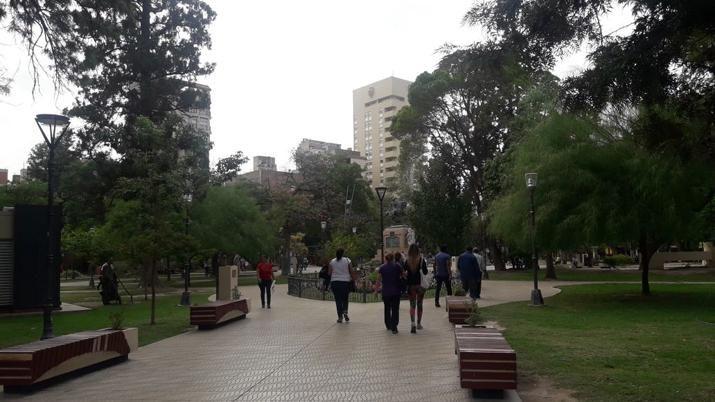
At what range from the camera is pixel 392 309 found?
1202 centimetres

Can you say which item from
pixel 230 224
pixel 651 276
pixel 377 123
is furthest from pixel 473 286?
pixel 377 123

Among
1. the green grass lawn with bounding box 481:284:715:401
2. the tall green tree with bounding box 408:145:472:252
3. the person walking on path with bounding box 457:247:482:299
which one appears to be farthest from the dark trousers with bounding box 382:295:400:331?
the tall green tree with bounding box 408:145:472:252

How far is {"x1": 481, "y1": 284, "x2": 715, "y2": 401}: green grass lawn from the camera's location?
680cm

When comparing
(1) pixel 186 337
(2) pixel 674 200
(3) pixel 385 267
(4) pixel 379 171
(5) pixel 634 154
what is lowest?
(1) pixel 186 337

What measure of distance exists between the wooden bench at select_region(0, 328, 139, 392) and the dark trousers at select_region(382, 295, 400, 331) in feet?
16.4

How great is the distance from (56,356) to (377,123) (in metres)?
120

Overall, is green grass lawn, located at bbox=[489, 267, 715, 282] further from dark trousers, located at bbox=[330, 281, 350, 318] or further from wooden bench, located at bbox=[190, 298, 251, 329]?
wooden bench, located at bbox=[190, 298, 251, 329]

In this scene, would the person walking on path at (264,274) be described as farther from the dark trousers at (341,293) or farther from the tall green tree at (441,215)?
the tall green tree at (441,215)

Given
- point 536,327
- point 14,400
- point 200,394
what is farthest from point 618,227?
point 14,400

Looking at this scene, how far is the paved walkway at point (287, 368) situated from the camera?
6.89 metres

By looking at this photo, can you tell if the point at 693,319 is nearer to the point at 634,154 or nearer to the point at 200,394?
the point at 634,154

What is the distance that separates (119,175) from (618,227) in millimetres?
22382

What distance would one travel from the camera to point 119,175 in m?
28.4

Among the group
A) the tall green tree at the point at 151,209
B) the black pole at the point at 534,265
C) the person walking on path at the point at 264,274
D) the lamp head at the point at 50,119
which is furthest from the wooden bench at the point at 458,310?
the lamp head at the point at 50,119
